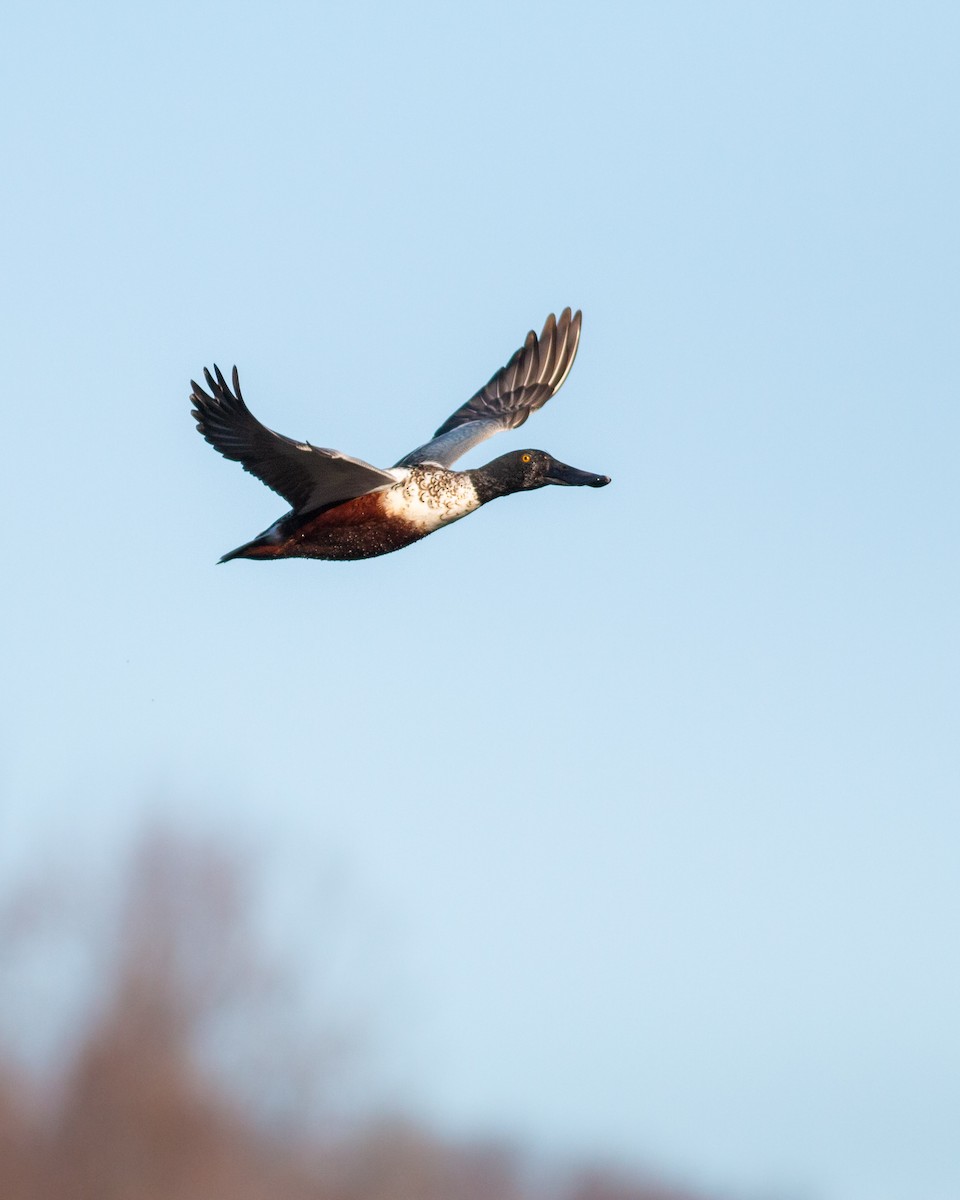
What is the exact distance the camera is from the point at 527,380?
558 inches

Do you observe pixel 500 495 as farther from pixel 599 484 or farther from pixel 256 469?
pixel 256 469

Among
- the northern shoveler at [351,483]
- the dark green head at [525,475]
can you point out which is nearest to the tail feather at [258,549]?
the northern shoveler at [351,483]

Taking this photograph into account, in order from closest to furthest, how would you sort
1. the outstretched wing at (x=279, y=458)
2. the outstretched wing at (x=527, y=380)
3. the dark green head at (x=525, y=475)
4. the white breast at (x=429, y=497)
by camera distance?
1. the outstretched wing at (x=279, y=458)
2. the white breast at (x=429, y=497)
3. the dark green head at (x=525, y=475)
4. the outstretched wing at (x=527, y=380)

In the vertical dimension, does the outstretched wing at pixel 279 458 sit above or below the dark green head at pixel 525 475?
below

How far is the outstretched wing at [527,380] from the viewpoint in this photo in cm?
1377

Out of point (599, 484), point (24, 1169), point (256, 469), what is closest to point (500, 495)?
point (599, 484)

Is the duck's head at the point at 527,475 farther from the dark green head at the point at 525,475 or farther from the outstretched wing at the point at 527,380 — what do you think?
the outstretched wing at the point at 527,380

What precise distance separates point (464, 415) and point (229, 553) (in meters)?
3.21

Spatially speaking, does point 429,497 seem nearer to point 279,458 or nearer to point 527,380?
point 279,458

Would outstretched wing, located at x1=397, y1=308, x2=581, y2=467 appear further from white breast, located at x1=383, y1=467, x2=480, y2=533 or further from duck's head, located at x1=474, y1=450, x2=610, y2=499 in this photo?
white breast, located at x1=383, y1=467, x2=480, y2=533

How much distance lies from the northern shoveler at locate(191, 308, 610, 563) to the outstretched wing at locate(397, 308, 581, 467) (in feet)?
3.72

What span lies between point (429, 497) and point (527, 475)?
35.1 inches

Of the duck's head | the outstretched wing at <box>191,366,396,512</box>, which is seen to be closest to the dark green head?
the duck's head

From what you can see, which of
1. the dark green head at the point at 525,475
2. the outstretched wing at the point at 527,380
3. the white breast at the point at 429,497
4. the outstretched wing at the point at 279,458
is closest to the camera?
the outstretched wing at the point at 279,458
